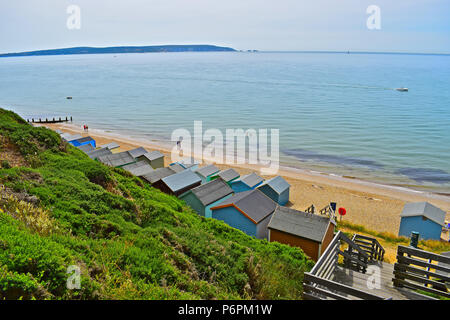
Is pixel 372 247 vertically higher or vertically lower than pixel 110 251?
lower

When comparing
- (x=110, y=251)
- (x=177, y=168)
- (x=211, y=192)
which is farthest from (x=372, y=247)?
(x=177, y=168)

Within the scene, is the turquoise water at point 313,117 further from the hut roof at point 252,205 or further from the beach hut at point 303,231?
the beach hut at point 303,231

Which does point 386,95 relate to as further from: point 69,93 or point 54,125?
point 69,93

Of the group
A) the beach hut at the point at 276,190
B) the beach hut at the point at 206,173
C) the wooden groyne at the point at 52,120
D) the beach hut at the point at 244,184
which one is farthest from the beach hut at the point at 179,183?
the wooden groyne at the point at 52,120

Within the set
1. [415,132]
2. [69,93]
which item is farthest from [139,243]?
[69,93]

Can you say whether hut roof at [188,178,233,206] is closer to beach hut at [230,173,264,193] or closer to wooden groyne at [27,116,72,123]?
beach hut at [230,173,264,193]

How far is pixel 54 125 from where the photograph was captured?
190ft

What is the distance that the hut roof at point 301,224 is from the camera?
13820 millimetres

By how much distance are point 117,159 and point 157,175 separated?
5.74m

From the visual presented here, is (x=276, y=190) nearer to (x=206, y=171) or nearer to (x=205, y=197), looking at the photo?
(x=206, y=171)

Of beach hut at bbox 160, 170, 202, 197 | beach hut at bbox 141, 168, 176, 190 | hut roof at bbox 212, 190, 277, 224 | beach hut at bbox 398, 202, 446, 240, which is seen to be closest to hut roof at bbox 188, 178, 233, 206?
beach hut at bbox 160, 170, 202, 197

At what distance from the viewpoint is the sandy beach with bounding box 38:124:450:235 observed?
24.1 metres

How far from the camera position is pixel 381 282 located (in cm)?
788

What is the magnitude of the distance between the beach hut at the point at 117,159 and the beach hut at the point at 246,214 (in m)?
12.2
